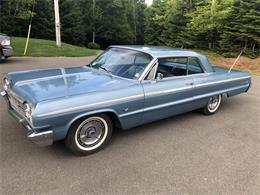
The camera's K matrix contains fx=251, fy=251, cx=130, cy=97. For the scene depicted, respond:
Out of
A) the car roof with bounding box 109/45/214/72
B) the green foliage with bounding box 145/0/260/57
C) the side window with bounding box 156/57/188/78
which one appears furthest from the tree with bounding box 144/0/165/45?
the side window with bounding box 156/57/188/78

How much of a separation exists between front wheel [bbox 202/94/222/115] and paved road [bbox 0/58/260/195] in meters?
0.62

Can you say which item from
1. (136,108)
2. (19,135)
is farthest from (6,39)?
(136,108)

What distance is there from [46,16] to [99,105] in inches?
1291

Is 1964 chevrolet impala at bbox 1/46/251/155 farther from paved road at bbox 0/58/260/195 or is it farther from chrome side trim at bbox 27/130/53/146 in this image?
paved road at bbox 0/58/260/195

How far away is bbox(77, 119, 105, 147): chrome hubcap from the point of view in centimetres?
344

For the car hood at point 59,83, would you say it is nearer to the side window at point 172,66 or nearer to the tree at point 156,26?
the side window at point 172,66

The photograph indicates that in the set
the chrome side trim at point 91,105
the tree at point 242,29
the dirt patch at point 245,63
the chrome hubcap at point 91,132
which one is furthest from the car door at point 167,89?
the tree at point 242,29

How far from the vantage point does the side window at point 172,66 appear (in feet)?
14.2

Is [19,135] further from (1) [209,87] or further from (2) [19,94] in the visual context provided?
(1) [209,87]

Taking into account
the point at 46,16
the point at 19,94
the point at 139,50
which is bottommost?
the point at 19,94

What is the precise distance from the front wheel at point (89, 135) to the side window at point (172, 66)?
132 centimetres

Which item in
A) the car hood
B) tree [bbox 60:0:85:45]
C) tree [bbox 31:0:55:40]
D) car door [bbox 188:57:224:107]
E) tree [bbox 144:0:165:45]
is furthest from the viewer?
tree [bbox 60:0:85:45]

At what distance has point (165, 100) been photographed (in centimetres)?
417

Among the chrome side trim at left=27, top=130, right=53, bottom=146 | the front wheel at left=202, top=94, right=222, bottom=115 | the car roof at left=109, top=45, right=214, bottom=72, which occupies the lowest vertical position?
the front wheel at left=202, top=94, right=222, bottom=115
